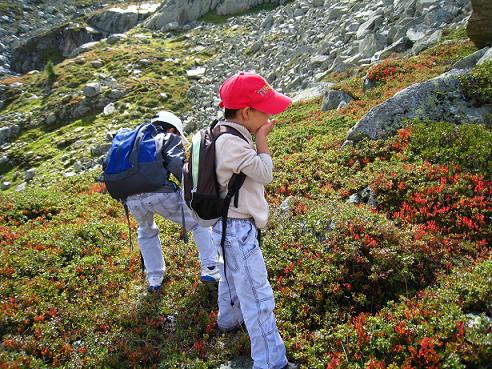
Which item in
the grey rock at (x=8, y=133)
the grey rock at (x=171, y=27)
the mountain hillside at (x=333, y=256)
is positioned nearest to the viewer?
the mountain hillside at (x=333, y=256)

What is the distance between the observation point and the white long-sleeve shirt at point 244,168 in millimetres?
4688

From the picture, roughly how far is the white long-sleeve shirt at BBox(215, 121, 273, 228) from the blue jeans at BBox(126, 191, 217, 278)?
220 cm

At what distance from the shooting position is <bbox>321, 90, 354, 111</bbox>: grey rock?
18203 mm

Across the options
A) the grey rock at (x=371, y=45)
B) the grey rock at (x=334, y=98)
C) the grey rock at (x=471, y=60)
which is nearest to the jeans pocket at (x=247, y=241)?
the grey rock at (x=471, y=60)

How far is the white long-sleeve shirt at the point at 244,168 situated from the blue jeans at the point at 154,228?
220 cm

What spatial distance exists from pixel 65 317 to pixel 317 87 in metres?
20.2

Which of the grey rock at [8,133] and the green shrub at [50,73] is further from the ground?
the green shrub at [50,73]

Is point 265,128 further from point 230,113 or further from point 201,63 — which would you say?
point 201,63

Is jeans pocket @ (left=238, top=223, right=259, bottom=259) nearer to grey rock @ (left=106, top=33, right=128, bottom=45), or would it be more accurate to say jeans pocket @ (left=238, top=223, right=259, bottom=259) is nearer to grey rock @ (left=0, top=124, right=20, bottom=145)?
grey rock @ (left=0, top=124, right=20, bottom=145)

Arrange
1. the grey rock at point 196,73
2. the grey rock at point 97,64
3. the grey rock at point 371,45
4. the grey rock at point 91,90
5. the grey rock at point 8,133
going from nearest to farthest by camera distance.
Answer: the grey rock at point 371,45 < the grey rock at point 8,133 < the grey rock at point 91,90 < the grey rock at point 196,73 < the grey rock at point 97,64

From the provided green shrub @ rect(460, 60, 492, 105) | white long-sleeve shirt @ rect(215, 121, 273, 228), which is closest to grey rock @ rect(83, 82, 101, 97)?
green shrub @ rect(460, 60, 492, 105)

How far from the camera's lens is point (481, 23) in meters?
16.1

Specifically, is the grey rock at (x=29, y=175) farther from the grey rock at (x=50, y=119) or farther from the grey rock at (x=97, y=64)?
the grey rock at (x=97, y=64)

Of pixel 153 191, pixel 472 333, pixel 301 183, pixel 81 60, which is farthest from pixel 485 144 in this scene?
pixel 81 60
